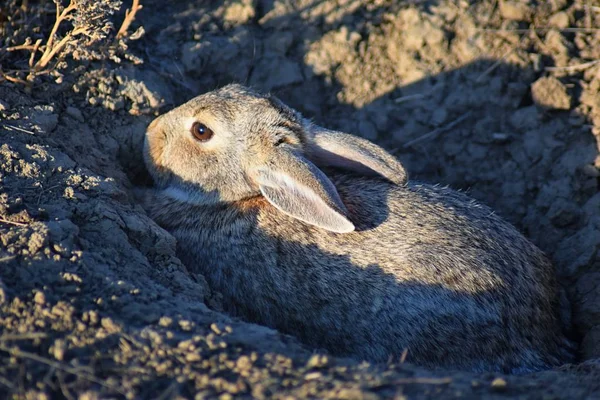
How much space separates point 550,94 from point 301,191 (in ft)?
9.15

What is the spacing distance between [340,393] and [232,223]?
93.4 inches

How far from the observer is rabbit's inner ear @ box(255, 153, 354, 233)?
15.2 feet

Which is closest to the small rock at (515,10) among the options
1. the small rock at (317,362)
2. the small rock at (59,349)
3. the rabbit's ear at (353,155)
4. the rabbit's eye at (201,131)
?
the rabbit's ear at (353,155)

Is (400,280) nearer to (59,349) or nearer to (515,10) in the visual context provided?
(59,349)

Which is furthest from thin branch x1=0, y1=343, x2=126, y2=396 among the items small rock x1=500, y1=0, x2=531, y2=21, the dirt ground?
Answer: small rock x1=500, y1=0, x2=531, y2=21

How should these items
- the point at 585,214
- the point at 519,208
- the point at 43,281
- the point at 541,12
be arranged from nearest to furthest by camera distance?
the point at 43,281, the point at 585,214, the point at 519,208, the point at 541,12

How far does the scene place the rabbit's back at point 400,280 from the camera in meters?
4.45

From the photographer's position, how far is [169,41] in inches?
245

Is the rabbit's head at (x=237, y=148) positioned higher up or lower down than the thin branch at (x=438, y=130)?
lower down

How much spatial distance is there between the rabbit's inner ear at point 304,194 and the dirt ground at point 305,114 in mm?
854

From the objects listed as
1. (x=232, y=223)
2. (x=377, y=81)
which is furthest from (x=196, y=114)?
(x=377, y=81)

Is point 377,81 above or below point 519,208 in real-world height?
above

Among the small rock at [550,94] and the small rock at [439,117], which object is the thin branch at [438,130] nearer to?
the small rock at [439,117]

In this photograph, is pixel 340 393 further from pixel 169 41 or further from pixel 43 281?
pixel 169 41
